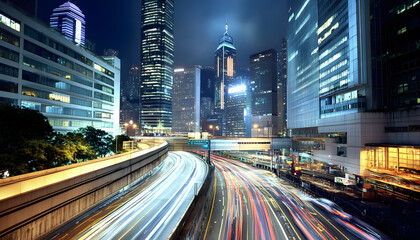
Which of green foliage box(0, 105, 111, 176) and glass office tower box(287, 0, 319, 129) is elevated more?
glass office tower box(287, 0, 319, 129)

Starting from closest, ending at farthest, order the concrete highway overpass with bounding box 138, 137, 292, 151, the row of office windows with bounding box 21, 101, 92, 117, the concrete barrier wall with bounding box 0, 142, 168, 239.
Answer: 1. the concrete barrier wall with bounding box 0, 142, 168, 239
2. the row of office windows with bounding box 21, 101, 92, 117
3. the concrete highway overpass with bounding box 138, 137, 292, 151

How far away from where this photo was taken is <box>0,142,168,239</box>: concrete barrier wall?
48.8 feet

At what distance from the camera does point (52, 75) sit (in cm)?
5738

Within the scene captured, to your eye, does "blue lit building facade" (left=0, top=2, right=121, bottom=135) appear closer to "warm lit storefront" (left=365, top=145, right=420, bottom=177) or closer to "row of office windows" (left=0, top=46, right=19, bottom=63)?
"row of office windows" (left=0, top=46, right=19, bottom=63)

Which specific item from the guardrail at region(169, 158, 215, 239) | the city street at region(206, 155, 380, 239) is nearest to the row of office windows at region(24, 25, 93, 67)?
the guardrail at region(169, 158, 215, 239)

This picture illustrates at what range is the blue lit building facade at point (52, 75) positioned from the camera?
4591 centimetres

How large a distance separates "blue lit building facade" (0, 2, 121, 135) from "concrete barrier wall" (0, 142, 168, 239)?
126 feet

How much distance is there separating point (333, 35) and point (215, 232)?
67.2 meters

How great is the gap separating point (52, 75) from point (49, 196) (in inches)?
2107

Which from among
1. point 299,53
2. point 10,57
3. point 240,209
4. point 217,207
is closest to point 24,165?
point 217,207

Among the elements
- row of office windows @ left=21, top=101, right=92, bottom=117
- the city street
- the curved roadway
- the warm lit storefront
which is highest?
row of office windows @ left=21, top=101, right=92, bottom=117

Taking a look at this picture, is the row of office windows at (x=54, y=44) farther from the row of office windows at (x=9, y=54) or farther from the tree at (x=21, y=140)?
the tree at (x=21, y=140)

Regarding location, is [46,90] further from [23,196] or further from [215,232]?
[215,232]

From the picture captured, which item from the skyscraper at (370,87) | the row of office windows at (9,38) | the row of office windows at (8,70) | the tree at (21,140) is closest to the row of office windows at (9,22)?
the row of office windows at (9,38)
